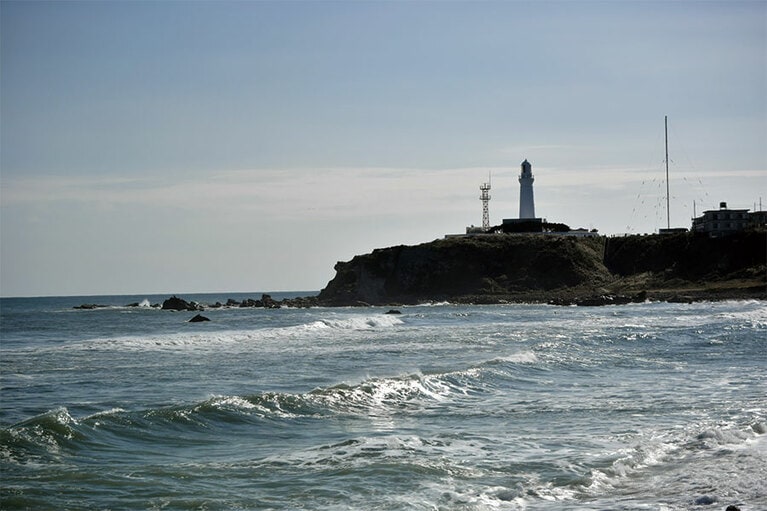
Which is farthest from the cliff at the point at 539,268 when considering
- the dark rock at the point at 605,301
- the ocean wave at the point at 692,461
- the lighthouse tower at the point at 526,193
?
the ocean wave at the point at 692,461

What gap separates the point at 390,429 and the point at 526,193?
8868 cm

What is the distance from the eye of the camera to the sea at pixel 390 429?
11016 mm

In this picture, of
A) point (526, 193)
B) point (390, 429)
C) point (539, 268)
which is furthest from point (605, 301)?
point (390, 429)

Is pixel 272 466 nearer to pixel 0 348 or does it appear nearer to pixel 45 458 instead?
pixel 45 458

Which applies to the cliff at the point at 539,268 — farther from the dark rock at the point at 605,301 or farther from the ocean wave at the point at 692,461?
the ocean wave at the point at 692,461

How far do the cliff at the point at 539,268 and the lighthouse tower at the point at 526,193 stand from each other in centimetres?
1280

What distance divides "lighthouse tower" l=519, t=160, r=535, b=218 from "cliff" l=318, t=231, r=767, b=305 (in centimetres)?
1280

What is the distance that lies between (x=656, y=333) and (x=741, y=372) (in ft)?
42.3

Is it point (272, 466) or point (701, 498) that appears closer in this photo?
point (701, 498)

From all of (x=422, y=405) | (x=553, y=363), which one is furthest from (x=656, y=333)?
(x=422, y=405)

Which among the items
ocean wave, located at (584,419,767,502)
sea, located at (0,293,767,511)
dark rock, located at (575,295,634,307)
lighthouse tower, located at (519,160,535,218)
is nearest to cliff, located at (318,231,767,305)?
dark rock, located at (575,295,634,307)

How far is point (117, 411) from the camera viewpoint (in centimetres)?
1611

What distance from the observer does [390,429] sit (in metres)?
15.3

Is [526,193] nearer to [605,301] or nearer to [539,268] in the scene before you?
[539,268]
